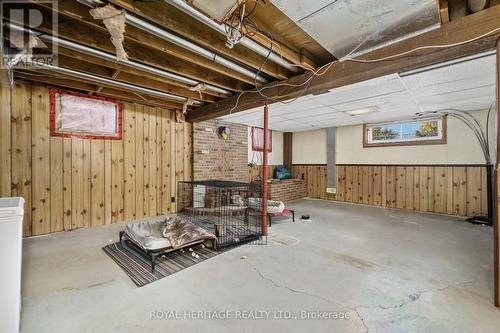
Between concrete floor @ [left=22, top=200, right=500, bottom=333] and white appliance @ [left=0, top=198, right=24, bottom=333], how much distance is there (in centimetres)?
30

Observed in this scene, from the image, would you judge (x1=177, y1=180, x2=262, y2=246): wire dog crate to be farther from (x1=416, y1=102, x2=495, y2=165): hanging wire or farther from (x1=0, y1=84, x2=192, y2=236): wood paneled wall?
(x1=416, y1=102, x2=495, y2=165): hanging wire

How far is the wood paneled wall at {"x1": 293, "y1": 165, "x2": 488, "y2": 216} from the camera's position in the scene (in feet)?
15.1

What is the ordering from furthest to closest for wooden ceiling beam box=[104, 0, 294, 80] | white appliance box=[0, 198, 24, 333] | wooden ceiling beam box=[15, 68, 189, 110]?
wooden ceiling beam box=[15, 68, 189, 110] → wooden ceiling beam box=[104, 0, 294, 80] → white appliance box=[0, 198, 24, 333]

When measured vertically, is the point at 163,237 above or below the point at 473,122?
below

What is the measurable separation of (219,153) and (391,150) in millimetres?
4362

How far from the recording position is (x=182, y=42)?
2.26 meters

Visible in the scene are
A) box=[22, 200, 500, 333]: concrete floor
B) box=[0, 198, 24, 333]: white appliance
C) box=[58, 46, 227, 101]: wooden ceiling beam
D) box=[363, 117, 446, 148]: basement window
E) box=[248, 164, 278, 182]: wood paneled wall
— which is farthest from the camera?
box=[248, 164, 278, 182]: wood paneled wall

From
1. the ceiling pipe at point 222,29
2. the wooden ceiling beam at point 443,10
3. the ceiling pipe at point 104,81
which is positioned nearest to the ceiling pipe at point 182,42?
the ceiling pipe at point 222,29

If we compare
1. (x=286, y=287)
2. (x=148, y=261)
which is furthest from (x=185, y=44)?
(x=286, y=287)

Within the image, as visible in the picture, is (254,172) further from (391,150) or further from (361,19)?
(361,19)

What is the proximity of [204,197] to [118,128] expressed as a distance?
2.22m

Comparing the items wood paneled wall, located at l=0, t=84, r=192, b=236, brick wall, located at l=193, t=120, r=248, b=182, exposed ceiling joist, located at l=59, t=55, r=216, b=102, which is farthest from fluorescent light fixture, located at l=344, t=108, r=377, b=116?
wood paneled wall, located at l=0, t=84, r=192, b=236

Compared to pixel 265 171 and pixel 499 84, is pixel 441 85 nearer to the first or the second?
pixel 499 84

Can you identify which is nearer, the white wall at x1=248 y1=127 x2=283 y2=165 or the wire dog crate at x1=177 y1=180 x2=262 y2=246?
the wire dog crate at x1=177 y1=180 x2=262 y2=246
